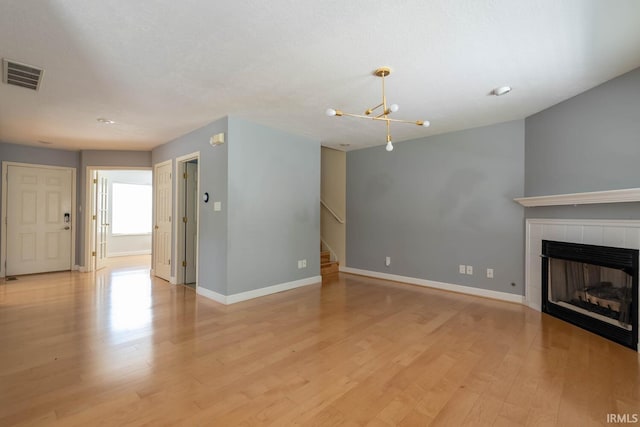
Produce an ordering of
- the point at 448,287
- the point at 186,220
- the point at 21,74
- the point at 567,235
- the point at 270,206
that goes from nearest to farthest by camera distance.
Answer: the point at 21,74
the point at 567,235
the point at 270,206
the point at 448,287
the point at 186,220

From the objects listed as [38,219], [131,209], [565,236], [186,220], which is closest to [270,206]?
[186,220]

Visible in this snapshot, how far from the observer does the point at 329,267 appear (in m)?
5.92

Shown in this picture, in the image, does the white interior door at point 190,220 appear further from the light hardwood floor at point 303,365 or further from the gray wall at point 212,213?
the light hardwood floor at point 303,365

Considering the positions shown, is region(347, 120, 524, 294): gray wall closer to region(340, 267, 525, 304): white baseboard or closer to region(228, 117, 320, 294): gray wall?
region(340, 267, 525, 304): white baseboard

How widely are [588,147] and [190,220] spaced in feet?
17.9

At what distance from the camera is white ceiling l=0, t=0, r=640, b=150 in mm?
1893

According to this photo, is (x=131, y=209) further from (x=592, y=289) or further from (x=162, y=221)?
(x=592, y=289)

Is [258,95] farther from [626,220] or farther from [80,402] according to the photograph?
[626,220]

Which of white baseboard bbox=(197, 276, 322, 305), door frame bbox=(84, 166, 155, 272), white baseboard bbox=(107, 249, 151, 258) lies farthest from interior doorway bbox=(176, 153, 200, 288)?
white baseboard bbox=(107, 249, 151, 258)

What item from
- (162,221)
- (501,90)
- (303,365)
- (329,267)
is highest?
(501,90)

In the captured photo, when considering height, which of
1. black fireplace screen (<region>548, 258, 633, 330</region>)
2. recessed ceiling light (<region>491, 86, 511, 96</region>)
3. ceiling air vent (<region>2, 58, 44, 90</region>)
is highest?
ceiling air vent (<region>2, 58, 44, 90</region>)

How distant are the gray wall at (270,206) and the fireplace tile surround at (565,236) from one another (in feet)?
10.1

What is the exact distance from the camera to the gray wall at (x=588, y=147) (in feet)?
9.00

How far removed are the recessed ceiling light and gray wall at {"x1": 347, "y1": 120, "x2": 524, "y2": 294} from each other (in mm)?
1147
